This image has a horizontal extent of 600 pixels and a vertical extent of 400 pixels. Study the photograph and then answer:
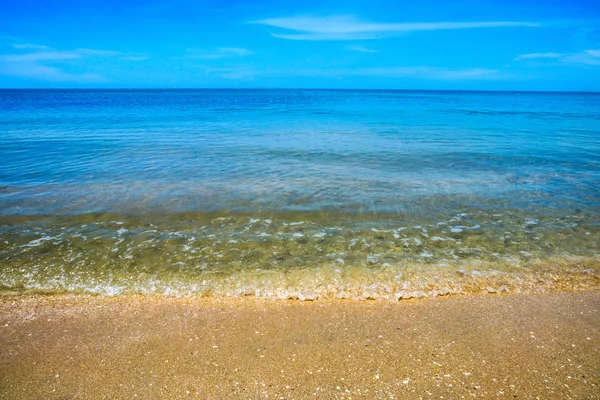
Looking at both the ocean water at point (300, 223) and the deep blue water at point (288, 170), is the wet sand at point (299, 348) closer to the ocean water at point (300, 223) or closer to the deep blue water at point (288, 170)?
the ocean water at point (300, 223)

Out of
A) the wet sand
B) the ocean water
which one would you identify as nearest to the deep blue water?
the ocean water

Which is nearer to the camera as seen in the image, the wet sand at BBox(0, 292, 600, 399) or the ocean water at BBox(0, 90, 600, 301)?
the wet sand at BBox(0, 292, 600, 399)

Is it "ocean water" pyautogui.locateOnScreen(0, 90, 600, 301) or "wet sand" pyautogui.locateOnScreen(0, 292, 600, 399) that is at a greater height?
"ocean water" pyautogui.locateOnScreen(0, 90, 600, 301)

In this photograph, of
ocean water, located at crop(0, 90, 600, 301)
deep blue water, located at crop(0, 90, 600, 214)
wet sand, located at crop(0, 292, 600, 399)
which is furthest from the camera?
deep blue water, located at crop(0, 90, 600, 214)

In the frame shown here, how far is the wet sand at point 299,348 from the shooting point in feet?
11.8

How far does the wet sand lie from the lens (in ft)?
11.8

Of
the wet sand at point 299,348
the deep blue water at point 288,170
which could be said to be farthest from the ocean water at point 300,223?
the wet sand at point 299,348

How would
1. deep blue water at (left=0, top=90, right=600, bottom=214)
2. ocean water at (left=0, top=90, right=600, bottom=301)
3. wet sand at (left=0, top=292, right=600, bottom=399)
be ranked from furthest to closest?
deep blue water at (left=0, top=90, right=600, bottom=214) → ocean water at (left=0, top=90, right=600, bottom=301) → wet sand at (left=0, top=292, right=600, bottom=399)

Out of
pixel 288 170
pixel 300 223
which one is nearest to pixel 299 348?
pixel 300 223

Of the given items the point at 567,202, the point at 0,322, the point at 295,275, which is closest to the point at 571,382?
the point at 295,275

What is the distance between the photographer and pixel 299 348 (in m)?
4.17

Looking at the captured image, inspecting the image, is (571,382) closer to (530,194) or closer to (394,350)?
(394,350)

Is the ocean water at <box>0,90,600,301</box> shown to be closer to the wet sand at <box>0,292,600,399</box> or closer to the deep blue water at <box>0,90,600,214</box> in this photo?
the deep blue water at <box>0,90,600,214</box>

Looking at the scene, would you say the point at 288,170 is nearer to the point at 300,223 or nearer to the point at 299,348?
the point at 300,223
